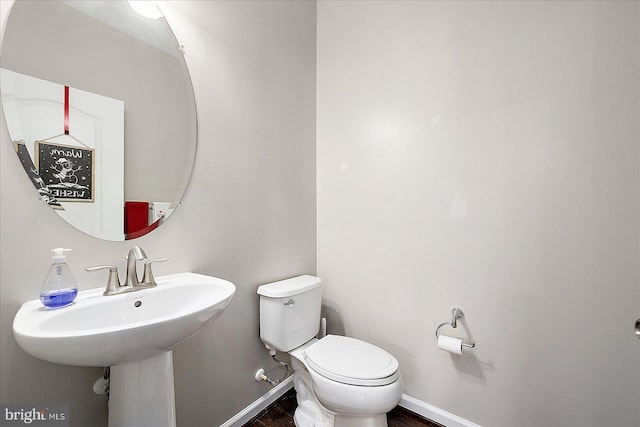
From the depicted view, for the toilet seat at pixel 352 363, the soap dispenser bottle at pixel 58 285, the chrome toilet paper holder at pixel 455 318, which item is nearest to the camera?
the soap dispenser bottle at pixel 58 285

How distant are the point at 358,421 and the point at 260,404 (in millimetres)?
590

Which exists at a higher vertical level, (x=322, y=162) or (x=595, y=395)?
(x=322, y=162)

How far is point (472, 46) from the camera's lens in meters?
1.33

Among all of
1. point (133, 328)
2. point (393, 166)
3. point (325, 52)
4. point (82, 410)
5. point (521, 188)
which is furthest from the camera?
point (325, 52)

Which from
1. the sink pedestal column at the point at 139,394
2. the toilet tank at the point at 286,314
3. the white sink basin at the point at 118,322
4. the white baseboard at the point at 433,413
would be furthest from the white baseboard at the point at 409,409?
the white sink basin at the point at 118,322

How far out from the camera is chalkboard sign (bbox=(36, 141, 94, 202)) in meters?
0.86

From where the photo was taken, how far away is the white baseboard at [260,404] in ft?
4.55

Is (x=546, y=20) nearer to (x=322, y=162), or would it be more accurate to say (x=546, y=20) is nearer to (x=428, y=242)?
(x=428, y=242)

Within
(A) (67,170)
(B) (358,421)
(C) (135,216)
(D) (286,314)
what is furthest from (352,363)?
(A) (67,170)

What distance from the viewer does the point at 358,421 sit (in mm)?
1217

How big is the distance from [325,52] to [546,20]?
1174 mm

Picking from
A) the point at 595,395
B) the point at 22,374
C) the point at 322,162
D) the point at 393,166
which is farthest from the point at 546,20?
the point at 22,374

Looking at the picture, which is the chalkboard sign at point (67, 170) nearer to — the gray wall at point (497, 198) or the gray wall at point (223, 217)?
the gray wall at point (223, 217)

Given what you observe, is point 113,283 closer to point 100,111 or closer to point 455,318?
point 100,111
